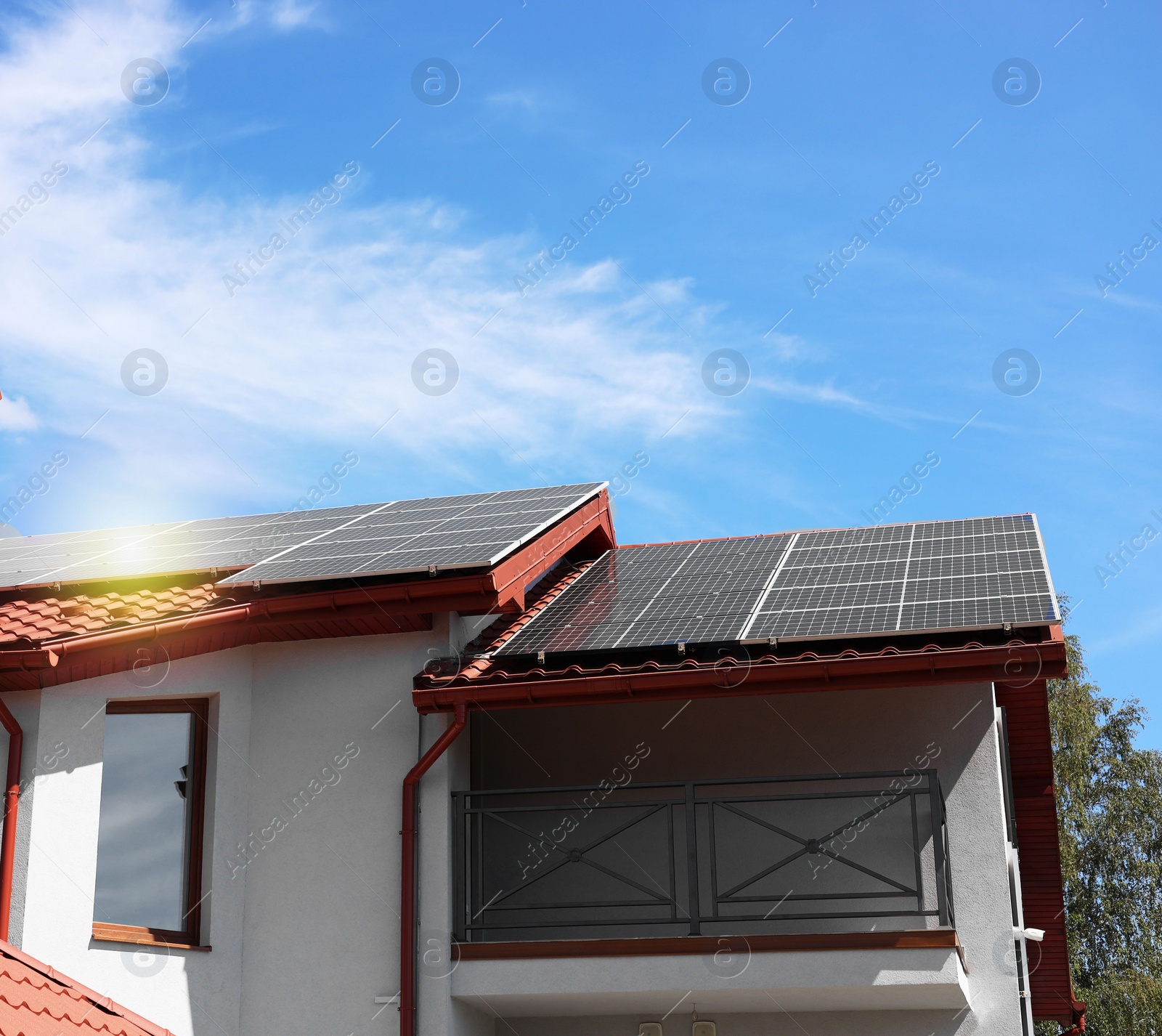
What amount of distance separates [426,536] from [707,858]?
13.8 ft

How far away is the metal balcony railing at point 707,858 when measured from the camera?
996 cm

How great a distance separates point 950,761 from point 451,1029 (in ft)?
15.9

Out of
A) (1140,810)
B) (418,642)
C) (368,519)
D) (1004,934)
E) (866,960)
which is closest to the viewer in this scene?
(866,960)

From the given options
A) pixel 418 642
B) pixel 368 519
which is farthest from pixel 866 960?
pixel 368 519

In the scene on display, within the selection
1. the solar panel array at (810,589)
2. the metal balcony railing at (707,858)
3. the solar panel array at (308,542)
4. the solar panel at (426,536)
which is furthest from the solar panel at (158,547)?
the metal balcony railing at (707,858)

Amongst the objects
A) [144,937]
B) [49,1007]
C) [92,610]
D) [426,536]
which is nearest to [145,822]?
[144,937]

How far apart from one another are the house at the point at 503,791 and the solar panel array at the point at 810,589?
61 mm

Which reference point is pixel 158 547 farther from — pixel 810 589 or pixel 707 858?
pixel 810 589

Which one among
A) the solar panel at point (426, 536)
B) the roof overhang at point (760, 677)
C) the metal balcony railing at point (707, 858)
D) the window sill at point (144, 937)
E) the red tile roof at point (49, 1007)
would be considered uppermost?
the solar panel at point (426, 536)

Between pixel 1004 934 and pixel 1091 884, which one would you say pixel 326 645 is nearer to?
pixel 1004 934

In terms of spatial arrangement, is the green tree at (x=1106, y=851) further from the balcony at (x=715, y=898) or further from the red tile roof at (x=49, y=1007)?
the red tile roof at (x=49, y=1007)

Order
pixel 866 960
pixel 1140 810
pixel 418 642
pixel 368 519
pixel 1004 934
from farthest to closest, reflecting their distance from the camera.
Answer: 1. pixel 1140 810
2. pixel 368 519
3. pixel 418 642
4. pixel 1004 934
5. pixel 866 960

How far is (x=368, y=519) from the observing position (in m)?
13.8

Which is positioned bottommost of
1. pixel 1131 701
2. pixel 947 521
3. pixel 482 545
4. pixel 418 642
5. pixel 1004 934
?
pixel 1004 934
